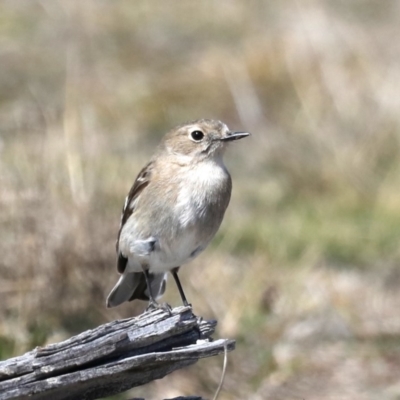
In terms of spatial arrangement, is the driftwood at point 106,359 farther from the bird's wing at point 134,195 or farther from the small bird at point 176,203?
the bird's wing at point 134,195

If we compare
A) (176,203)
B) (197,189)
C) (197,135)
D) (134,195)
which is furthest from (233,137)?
(134,195)

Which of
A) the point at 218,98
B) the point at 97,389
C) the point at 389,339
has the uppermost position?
the point at 218,98

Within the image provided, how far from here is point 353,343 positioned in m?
9.47

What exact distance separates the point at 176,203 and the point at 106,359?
6.19 feet

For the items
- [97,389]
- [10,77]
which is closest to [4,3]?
[10,77]

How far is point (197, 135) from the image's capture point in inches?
293

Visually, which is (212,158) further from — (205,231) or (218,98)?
(218,98)

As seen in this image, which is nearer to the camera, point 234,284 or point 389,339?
point 389,339

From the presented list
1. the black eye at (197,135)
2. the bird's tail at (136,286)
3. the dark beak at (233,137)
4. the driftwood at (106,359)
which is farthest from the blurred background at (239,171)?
the driftwood at (106,359)

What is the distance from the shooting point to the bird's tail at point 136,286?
7668 millimetres

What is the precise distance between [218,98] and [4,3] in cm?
583

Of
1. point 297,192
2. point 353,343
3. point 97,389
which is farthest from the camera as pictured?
point 297,192

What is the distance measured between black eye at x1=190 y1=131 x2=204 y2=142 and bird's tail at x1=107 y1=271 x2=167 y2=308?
1025mm

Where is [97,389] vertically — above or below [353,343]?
below
